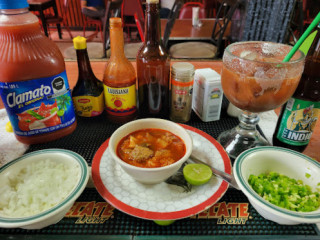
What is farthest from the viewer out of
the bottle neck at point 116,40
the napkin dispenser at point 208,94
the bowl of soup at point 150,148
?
the napkin dispenser at point 208,94

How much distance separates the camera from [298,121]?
0.95 m

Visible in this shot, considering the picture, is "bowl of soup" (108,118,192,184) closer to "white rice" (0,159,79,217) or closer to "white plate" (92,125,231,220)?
"white plate" (92,125,231,220)

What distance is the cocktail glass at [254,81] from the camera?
0.84 meters

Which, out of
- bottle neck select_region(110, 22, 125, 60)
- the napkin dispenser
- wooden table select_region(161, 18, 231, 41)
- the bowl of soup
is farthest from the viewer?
wooden table select_region(161, 18, 231, 41)

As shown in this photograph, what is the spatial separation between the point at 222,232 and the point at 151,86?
71 centimetres

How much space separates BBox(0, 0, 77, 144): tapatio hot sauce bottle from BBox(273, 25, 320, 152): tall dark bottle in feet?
2.92

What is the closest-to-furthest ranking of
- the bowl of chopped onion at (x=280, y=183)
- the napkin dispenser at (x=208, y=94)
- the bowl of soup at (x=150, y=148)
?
1. the bowl of chopped onion at (x=280, y=183)
2. the bowl of soup at (x=150, y=148)
3. the napkin dispenser at (x=208, y=94)

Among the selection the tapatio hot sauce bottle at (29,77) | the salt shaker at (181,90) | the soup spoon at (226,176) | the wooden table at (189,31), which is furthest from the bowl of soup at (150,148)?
the wooden table at (189,31)

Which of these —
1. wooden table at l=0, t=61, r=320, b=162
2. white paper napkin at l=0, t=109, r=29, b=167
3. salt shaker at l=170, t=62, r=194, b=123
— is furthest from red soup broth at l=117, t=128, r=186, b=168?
wooden table at l=0, t=61, r=320, b=162

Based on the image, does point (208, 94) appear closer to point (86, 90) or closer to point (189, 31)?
point (86, 90)

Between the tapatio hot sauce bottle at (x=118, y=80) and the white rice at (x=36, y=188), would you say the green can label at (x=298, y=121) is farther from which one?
the white rice at (x=36, y=188)

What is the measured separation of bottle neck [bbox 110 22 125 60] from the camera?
39.6 inches

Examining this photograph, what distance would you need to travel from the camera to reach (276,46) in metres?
1.01

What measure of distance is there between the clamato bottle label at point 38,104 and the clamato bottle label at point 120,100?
0.17m
